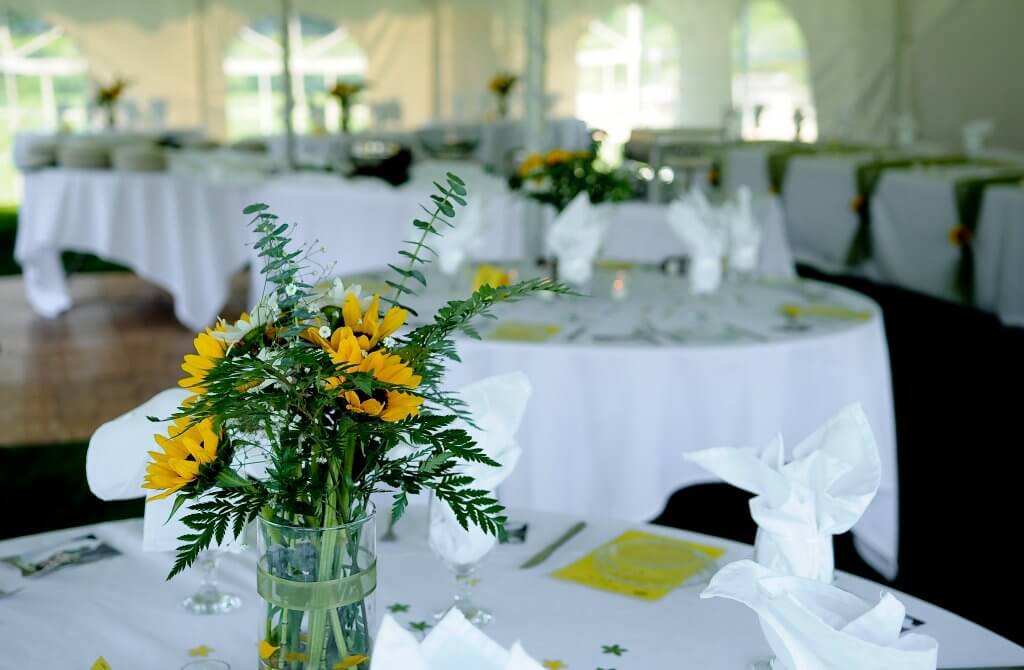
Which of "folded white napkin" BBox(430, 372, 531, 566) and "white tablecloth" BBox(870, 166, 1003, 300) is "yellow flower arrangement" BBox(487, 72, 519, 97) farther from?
"folded white napkin" BBox(430, 372, 531, 566)

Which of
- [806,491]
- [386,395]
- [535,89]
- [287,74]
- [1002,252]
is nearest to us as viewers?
[386,395]

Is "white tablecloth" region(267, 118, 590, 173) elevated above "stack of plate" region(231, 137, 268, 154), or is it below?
above

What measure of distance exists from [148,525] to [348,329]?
1.31ft

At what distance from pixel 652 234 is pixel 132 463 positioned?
4015 mm

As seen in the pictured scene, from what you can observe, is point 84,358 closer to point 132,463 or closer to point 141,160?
point 141,160

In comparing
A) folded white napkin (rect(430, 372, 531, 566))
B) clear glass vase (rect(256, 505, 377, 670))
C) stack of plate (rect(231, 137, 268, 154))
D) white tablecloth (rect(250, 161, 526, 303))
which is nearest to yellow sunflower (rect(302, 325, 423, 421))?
clear glass vase (rect(256, 505, 377, 670))

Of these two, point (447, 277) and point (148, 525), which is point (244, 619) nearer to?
point (148, 525)

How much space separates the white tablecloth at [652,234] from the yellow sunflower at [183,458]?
158 inches

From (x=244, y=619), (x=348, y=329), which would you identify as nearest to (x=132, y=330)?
(x=244, y=619)

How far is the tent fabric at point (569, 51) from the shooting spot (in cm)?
909

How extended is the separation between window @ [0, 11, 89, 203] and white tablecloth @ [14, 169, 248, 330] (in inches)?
265

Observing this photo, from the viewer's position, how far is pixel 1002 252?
5.57 metres

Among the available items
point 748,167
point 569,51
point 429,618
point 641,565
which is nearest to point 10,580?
point 429,618

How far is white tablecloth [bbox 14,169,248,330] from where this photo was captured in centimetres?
576
